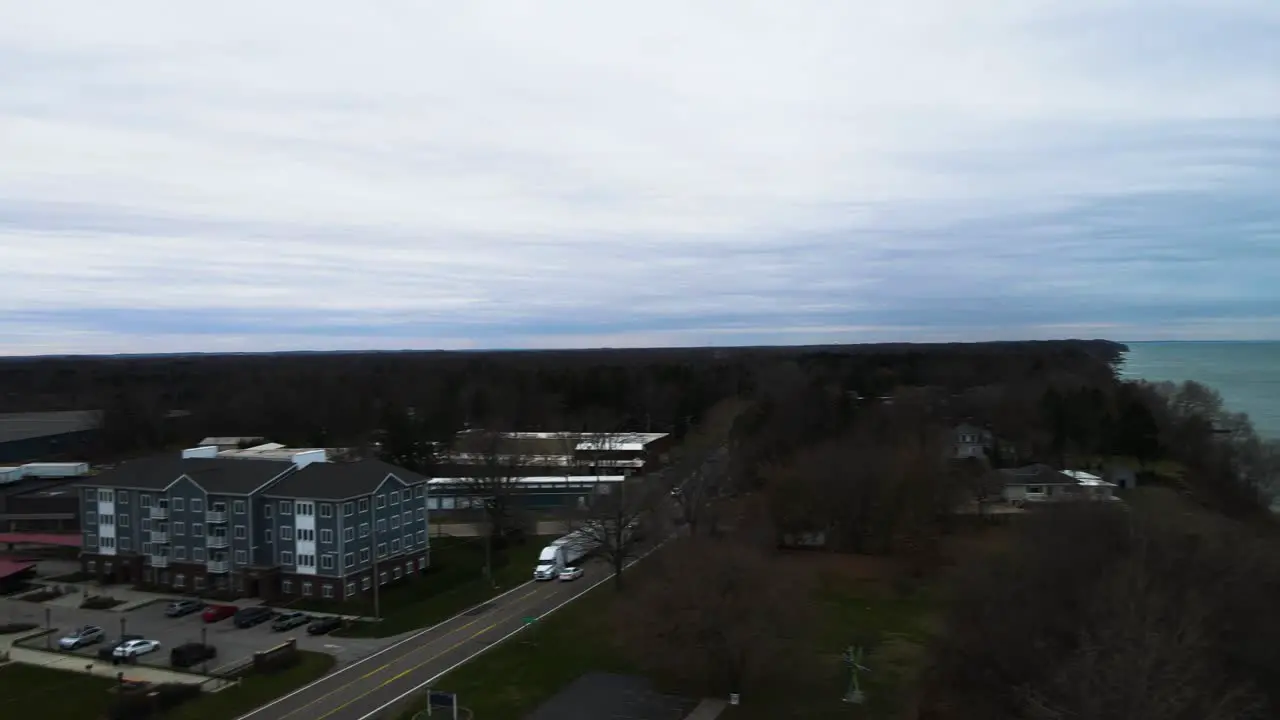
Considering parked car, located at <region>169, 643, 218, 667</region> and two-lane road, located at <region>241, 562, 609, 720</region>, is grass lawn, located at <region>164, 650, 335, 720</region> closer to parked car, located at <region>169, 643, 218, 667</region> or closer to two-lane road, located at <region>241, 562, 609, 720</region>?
two-lane road, located at <region>241, 562, 609, 720</region>

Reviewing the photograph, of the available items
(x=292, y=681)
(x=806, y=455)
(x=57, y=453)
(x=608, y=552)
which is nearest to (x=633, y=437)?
(x=806, y=455)

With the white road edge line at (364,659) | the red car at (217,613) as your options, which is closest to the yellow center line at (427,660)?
the white road edge line at (364,659)

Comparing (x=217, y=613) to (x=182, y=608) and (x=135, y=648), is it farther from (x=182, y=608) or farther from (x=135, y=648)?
(x=135, y=648)

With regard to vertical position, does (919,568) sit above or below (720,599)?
below

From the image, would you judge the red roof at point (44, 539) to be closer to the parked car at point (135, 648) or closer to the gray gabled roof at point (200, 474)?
the gray gabled roof at point (200, 474)

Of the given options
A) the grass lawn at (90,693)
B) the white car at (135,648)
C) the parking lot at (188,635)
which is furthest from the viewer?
the parking lot at (188,635)

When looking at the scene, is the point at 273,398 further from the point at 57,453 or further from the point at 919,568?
the point at 919,568
